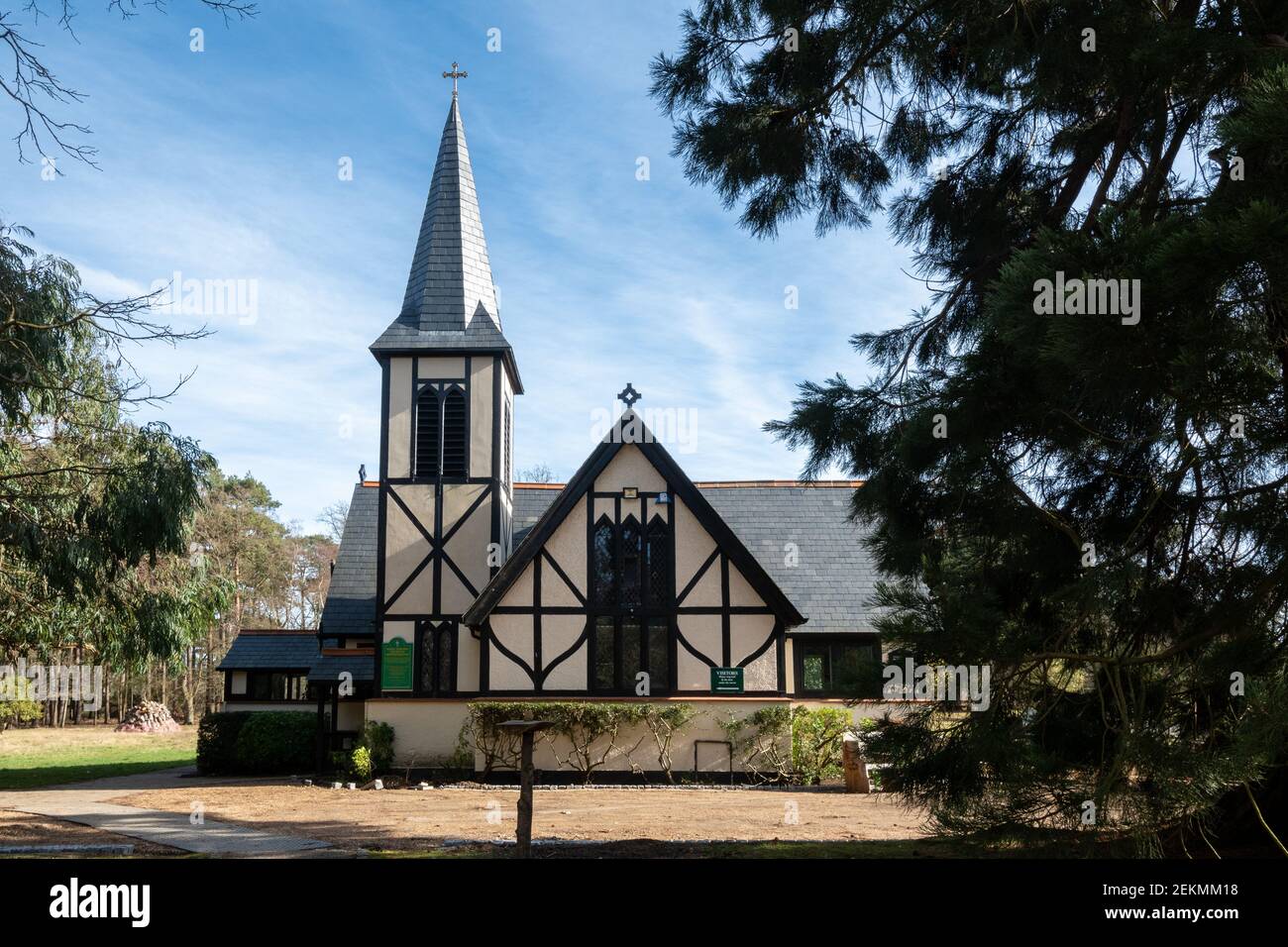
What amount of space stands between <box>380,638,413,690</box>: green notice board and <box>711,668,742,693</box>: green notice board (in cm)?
535

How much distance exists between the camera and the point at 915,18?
23.0 feet

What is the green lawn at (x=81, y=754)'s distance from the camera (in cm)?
2072

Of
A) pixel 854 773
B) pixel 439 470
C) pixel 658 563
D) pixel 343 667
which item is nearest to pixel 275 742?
pixel 343 667

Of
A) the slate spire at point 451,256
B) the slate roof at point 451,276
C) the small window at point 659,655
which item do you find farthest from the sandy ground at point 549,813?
the slate spire at point 451,256

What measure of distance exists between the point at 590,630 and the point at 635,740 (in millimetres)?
2001

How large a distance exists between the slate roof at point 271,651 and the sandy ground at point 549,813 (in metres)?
5.67

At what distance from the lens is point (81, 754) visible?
95.0ft

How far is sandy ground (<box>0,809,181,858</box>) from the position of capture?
920cm

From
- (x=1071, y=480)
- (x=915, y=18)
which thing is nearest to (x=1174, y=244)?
(x=1071, y=480)

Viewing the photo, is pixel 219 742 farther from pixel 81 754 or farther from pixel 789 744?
pixel 81 754

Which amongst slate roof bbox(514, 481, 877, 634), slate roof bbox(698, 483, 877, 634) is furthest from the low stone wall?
slate roof bbox(514, 481, 877, 634)

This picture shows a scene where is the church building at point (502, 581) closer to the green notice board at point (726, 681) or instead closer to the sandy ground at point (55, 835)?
the green notice board at point (726, 681)

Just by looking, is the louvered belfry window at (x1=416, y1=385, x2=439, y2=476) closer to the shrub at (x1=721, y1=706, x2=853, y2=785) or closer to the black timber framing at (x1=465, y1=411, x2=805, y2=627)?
the black timber framing at (x1=465, y1=411, x2=805, y2=627)

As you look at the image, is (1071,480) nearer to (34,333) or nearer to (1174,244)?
(1174,244)
